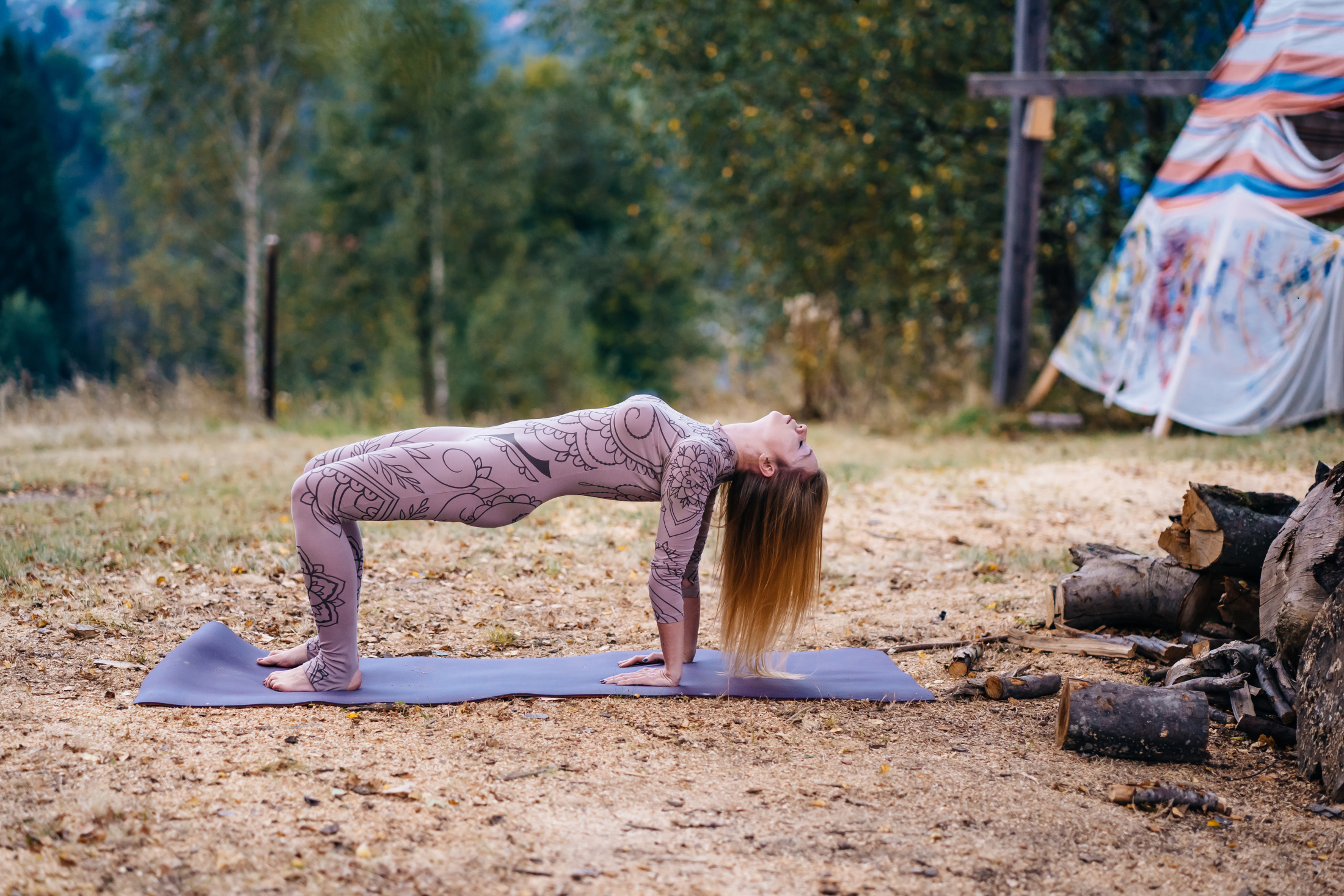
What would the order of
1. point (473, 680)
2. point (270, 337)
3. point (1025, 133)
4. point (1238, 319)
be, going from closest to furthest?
point (473, 680), point (1238, 319), point (1025, 133), point (270, 337)

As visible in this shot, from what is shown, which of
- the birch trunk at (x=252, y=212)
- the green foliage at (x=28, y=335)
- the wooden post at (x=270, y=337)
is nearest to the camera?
the wooden post at (x=270, y=337)

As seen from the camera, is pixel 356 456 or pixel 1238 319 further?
pixel 1238 319

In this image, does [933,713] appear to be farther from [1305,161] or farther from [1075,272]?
[1075,272]

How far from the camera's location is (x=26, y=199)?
22641mm

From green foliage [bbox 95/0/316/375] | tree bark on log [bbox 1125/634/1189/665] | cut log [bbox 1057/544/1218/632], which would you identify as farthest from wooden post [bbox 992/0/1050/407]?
green foliage [bbox 95/0/316/375]

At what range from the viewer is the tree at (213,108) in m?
19.7

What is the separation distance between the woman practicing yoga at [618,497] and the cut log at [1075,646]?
41.0 inches

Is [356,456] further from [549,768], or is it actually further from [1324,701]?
[1324,701]

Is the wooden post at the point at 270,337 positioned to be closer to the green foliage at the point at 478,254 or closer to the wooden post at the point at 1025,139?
the wooden post at the point at 1025,139

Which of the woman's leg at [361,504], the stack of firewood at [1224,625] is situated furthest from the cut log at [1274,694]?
the woman's leg at [361,504]

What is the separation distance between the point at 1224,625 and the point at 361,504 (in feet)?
10.5

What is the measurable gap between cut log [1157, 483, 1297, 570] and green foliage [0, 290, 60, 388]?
22256mm

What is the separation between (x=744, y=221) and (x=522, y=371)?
11260 millimetres

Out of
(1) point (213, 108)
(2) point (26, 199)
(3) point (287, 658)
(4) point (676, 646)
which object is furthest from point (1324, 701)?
(2) point (26, 199)
